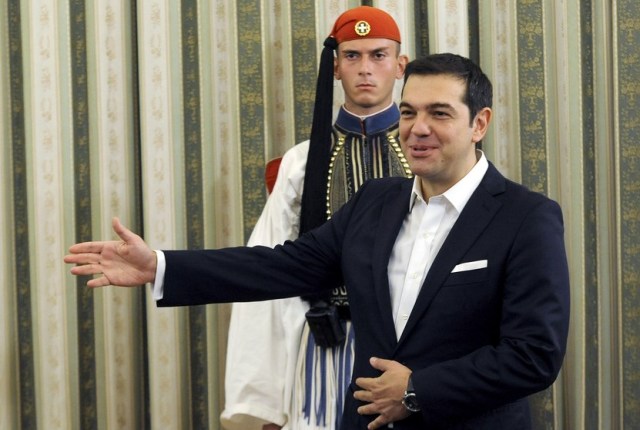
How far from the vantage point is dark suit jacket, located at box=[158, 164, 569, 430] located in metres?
1.59

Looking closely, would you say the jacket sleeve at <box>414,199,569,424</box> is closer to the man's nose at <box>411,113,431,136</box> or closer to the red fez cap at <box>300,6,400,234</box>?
the man's nose at <box>411,113,431,136</box>

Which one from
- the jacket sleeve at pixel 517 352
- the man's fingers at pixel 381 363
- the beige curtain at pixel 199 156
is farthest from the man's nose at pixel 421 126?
the beige curtain at pixel 199 156

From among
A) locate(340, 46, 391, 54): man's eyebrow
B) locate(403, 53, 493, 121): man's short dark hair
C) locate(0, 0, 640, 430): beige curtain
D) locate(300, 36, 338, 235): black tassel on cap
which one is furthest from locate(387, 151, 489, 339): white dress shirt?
locate(0, 0, 640, 430): beige curtain

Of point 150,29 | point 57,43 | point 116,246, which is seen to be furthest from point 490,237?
point 57,43

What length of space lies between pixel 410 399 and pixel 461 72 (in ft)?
1.89

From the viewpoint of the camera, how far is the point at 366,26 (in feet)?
8.31

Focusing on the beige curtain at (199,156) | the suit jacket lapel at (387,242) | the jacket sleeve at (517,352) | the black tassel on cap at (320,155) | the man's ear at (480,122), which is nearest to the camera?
the jacket sleeve at (517,352)

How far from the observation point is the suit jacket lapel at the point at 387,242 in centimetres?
171

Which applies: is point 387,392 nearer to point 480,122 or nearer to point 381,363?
point 381,363

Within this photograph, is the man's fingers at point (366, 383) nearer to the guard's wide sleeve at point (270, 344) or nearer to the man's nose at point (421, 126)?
the man's nose at point (421, 126)

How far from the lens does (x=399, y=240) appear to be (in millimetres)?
1795

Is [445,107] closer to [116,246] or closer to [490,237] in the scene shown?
[490,237]

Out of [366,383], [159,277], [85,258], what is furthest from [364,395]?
[85,258]

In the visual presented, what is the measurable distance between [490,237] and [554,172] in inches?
48.3
